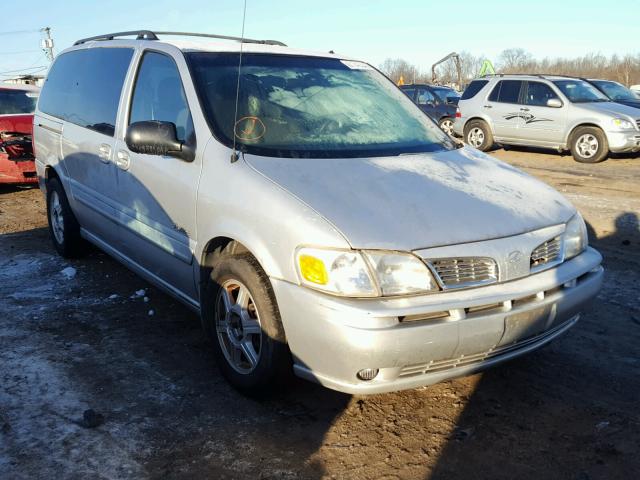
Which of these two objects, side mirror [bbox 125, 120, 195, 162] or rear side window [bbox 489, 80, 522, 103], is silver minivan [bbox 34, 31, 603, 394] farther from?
rear side window [bbox 489, 80, 522, 103]

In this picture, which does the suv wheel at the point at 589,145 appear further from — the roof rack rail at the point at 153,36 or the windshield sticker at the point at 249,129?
the windshield sticker at the point at 249,129

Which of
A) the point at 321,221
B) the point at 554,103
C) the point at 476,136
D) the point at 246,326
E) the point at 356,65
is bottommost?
the point at 476,136

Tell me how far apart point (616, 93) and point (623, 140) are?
116 inches

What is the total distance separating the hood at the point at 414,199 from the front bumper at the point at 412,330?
0.87 feet

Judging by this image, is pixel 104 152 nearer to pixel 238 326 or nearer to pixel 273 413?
pixel 238 326

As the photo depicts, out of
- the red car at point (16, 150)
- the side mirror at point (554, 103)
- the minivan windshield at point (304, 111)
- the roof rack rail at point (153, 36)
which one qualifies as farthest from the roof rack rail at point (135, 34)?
the side mirror at point (554, 103)

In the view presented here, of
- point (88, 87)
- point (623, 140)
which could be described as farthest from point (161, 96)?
point (623, 140)

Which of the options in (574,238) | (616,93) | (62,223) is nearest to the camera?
(574,238)

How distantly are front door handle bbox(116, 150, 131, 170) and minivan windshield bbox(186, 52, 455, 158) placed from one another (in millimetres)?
827

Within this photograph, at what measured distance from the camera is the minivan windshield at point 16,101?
387 inches

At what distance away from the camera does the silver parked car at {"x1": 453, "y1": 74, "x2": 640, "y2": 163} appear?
1228 cm

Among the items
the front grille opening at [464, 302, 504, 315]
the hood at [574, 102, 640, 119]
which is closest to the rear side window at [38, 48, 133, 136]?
the front grille opening at [464, 302, 504, 315]

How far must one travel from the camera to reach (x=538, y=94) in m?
13.6

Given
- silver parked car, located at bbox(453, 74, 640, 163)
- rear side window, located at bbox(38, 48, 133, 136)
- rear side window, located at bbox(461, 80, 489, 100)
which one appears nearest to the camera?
rear side window, located at bbox(38, 48, 133, 136)
